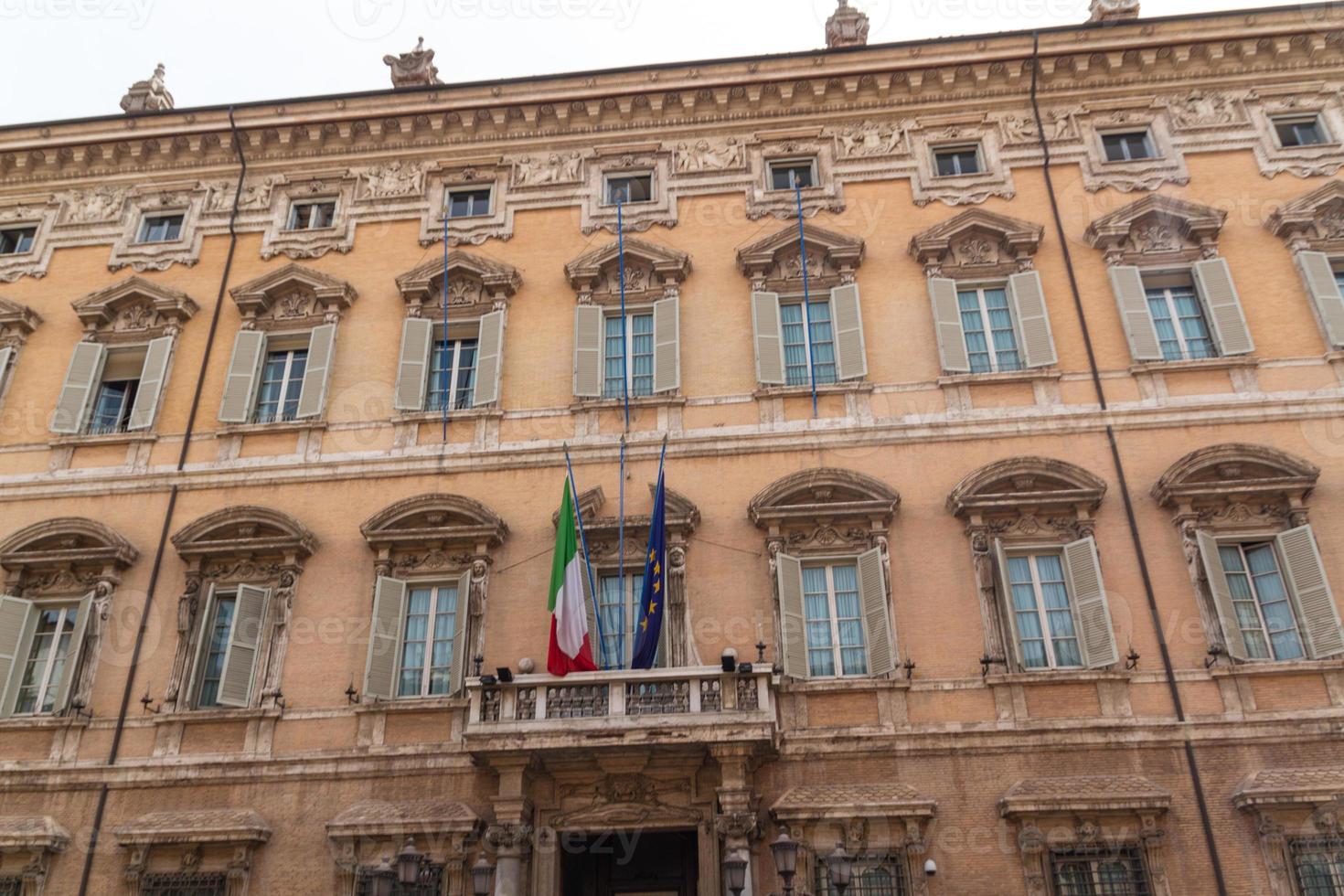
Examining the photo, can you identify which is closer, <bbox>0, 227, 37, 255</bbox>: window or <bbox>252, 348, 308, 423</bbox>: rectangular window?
<bbox>252, 348, 308, 423</bbox>: rectangular window

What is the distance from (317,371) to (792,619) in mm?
8836

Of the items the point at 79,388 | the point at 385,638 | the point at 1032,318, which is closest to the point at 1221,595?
the point at 1032,318

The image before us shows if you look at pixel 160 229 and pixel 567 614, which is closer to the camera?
pixel 567 614

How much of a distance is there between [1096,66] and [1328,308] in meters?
5.93

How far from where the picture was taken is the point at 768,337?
55.3 feet

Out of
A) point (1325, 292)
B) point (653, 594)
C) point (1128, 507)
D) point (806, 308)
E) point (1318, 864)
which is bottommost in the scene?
point (1318, 864)

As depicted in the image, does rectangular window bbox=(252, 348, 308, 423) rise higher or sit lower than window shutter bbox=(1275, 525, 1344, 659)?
higher

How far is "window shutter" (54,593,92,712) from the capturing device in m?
15.0

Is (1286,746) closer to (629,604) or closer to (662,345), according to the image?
(629,604)

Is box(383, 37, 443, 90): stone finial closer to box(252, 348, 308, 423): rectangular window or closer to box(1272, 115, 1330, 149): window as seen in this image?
box(252, 348, 308, 423): rectangular window

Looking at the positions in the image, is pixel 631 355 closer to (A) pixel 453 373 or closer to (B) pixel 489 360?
(B) pixel 489 360

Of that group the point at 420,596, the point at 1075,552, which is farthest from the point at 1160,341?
the point at 420,596

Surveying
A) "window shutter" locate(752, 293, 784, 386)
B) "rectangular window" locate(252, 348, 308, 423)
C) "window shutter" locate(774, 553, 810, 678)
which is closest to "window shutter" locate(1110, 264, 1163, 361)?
→ "window shutter" locate(752, 293, 784, 386)

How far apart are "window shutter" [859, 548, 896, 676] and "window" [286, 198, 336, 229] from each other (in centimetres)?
1163
